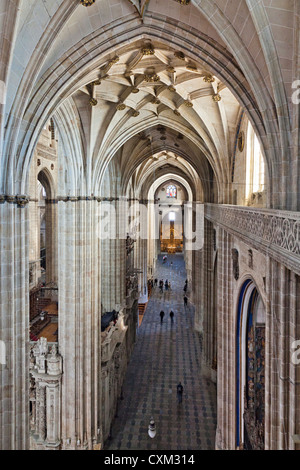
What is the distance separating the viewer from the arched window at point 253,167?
29.9ft

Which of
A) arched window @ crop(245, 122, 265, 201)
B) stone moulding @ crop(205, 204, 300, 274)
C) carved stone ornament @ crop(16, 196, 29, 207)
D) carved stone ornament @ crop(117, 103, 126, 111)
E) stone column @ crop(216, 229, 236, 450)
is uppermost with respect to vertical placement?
carved stone ornament @ crop(117, 103, 126, 111)

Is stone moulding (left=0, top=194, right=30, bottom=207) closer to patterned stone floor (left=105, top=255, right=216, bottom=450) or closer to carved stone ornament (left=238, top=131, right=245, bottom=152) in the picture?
carved stone ornament (left=238, top=131, right=245, bottom=152)

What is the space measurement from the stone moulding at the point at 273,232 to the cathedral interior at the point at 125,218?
37mm

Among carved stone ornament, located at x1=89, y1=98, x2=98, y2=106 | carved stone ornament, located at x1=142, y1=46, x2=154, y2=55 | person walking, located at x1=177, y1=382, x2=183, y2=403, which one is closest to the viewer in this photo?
carved stone ornament, located at x1=142, y1=46, x2=154, y2=55

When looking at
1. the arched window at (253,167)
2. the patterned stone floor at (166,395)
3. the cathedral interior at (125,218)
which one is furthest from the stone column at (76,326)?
the arched window at (253,167)

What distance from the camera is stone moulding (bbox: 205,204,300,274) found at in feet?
13.3

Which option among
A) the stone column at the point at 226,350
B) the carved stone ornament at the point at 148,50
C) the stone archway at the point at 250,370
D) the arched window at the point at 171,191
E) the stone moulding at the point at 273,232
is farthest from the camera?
the arched window at the point at 171,191

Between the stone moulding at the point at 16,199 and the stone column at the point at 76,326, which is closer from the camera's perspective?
the stone moulding at the point at 16,199

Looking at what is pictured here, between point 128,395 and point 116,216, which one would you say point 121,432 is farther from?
point 116,216

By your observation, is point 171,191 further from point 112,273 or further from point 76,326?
point 76,326

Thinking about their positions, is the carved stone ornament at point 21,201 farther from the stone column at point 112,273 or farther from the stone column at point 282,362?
the stone column at point 112,273

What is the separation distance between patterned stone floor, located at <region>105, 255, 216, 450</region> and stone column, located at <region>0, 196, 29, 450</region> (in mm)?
6997

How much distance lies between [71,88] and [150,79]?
2.96 meters

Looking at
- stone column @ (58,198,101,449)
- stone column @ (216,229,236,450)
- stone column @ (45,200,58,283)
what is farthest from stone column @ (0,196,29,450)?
stone column @ (45,200,58,283)
